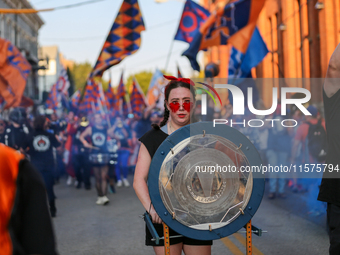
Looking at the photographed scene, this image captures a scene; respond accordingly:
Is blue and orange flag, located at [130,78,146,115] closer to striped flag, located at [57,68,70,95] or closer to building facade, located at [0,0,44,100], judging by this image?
striped flag, located at [57,68,70,95]

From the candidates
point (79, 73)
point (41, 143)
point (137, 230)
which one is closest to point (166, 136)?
point (137, 230)

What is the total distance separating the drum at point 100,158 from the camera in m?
10.7

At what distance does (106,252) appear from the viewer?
5.80 m

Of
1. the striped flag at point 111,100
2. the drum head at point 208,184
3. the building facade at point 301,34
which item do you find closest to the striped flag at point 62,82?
the striped flag at point 111,100

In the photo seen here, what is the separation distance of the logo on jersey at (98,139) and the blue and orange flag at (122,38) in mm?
1655

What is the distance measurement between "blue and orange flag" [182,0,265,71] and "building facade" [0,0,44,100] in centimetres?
3535

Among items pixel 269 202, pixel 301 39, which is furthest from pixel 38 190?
pixel 301 39

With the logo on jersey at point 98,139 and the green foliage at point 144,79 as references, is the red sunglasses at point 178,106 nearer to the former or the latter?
the logo on jersey at point 98,139

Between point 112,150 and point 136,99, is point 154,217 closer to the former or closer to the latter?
point 112,150

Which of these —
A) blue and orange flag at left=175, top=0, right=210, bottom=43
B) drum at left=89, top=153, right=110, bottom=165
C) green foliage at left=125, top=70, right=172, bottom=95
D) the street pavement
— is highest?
green foliage at left=125, top=70, right=172, bottom=95

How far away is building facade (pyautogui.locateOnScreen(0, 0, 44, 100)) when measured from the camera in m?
45.4

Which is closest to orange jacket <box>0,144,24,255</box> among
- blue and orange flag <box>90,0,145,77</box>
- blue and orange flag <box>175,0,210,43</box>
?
blue and orange flag <box>90,0,145,77</box>

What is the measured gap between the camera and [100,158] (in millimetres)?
10719

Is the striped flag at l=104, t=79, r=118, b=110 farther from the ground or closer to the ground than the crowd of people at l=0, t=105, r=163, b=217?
farther from the ground
